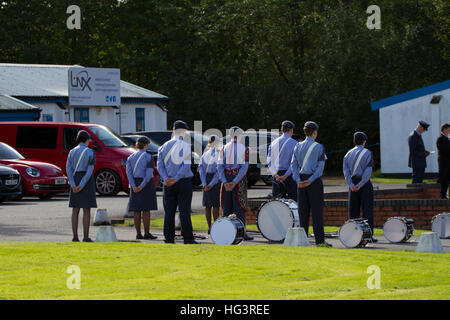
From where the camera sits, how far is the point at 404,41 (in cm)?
4388

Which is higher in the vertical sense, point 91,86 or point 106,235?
point 91,86

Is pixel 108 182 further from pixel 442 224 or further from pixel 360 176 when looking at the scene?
pixel 442 224

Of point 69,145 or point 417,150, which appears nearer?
point 417,150

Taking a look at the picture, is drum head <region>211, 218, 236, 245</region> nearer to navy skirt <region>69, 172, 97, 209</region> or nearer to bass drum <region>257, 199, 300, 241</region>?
bass drum <region>257, 199, 300, 241</region>

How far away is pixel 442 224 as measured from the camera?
1489cm

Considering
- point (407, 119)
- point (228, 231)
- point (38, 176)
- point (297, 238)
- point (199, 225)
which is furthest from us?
point (407, 119)

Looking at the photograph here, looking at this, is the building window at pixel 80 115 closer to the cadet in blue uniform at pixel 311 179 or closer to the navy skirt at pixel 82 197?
the navy skirt at pixel 82 197

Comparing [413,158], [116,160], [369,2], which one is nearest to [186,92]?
[369,2]

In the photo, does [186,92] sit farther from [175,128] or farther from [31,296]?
[31,296]

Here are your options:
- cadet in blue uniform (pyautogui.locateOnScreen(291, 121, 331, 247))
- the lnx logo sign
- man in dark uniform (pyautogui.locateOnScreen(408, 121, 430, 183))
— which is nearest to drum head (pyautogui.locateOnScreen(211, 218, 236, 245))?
cadet in blue uniform (pyautogui.locateOnScreen(291, 121, 331, 247))

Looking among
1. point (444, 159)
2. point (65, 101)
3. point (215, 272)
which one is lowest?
point (215, 272)

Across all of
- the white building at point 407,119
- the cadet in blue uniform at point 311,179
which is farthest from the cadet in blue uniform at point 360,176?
the white building at point 407,119

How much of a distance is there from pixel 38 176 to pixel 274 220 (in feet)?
39.3

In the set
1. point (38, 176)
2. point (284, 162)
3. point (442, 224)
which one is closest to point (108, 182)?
point (38, 176)
